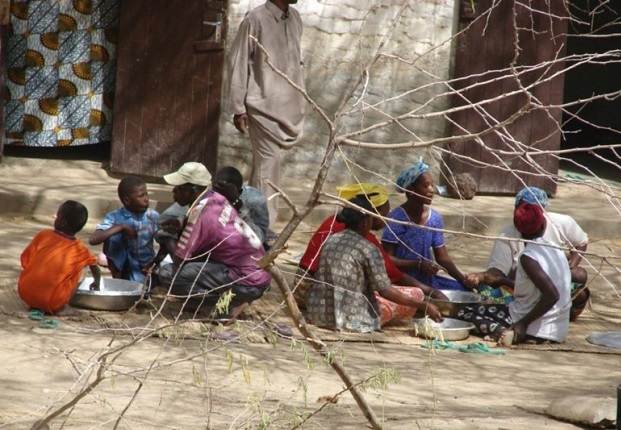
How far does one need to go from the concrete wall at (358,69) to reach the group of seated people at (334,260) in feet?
8.58

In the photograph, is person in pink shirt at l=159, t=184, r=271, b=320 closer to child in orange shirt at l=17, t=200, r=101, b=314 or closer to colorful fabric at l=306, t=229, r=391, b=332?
colorful fabric at l=306, t=229, r=391, b=332

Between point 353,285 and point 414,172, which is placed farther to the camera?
point 414,172

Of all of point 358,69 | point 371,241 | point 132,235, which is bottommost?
point 132,235

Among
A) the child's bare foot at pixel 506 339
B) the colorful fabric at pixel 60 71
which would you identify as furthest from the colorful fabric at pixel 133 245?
the colorful fabric at pixel 60 71

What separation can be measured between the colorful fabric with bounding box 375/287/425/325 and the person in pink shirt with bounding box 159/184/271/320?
0.67 m

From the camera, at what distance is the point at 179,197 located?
7176mm

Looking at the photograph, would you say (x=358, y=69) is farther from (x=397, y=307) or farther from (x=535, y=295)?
(x=535, y=295)

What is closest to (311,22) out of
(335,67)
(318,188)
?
(335,67)

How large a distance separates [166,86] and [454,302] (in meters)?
3.69

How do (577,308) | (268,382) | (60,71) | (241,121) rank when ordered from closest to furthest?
(268,382) < (577,308) < (241,121) < (60,71)

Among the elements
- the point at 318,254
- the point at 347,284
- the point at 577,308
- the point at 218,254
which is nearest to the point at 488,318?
the point at 577,308

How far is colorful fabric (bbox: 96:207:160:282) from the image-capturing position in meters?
7.11

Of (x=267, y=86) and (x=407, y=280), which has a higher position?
(x=267, y=86)

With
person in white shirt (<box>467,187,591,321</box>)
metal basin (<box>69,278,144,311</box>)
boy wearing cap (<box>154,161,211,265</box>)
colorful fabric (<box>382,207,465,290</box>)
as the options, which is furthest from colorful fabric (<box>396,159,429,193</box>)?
metal basin (<box>69,278,144,311</box>)
